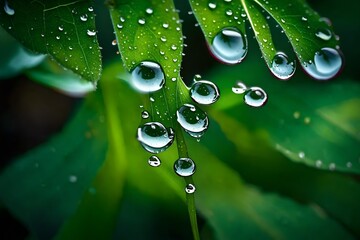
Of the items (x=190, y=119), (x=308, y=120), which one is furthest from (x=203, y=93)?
(x=308, y=120)

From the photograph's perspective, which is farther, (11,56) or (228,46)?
(11,56)

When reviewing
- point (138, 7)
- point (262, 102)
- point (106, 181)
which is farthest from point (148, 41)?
point (106, 181)

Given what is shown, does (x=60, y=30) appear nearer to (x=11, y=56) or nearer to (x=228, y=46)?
(x=228, y=46)

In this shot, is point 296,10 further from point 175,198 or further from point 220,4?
point 175,198

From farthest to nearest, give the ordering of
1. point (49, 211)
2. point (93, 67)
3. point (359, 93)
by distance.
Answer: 1. point (359, 93)
2. point (49, 211)
3. point (93, 67)

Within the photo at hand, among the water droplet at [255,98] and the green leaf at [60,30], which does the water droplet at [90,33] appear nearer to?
the green leaf at [60,30]

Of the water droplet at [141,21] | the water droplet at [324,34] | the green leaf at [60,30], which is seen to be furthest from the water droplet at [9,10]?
the water droplet at [324,34]
